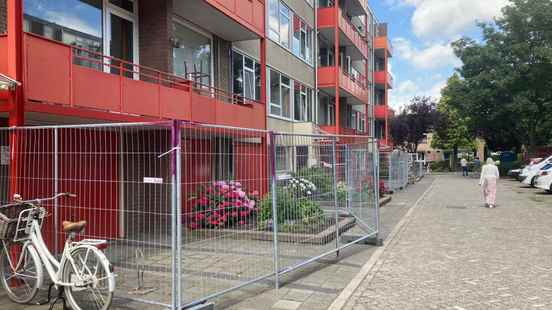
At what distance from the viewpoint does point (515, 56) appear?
34719 millimetres

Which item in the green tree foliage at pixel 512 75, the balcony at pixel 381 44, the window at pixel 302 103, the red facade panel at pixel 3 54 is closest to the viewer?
the red facade panel at pixel 3 54

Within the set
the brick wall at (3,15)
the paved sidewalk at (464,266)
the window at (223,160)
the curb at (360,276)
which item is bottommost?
the paved sidewalk at (464,266)

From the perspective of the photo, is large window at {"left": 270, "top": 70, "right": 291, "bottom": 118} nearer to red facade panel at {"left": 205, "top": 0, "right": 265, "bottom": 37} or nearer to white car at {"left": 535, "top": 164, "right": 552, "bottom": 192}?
red facade panel at {"left": 205, "top": 0, "right": 265, "bottom": 37}

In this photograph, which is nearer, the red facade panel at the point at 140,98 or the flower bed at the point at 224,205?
the flower bed at the point at 224,205

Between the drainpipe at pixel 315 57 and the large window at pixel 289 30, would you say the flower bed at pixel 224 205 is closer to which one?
the large window at pixel 289 30

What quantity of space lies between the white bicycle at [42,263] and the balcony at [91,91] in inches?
74.0

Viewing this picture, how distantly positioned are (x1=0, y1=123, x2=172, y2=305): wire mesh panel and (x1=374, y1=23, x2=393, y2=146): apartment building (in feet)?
126

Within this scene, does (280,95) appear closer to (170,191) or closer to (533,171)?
(170,191)

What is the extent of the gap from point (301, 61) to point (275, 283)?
17424mm

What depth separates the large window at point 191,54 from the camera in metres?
12.7

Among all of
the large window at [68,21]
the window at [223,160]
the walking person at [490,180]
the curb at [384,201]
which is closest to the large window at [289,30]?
the curb at [384,201]

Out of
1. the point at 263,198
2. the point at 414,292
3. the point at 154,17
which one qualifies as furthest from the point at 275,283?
the point at 154,17

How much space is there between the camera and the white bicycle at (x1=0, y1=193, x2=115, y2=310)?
4.82 meters

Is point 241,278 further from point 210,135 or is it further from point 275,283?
point 210,135
